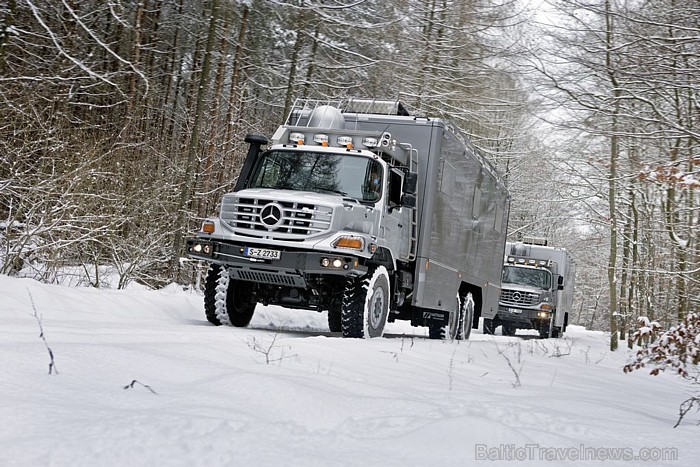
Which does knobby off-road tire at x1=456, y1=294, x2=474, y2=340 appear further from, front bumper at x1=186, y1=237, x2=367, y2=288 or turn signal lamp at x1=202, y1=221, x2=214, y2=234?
turn signal lamp at x1=202, y1=221, x2=214, y2=234

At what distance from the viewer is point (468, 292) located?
597 inches

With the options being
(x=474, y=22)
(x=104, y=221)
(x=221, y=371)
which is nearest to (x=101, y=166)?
(x=104, y=221)

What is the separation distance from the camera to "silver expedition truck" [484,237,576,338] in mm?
24219

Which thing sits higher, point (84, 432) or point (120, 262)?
point (120, 262)

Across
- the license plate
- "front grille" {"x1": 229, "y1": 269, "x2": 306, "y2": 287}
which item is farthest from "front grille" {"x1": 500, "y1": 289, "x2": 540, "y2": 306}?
the license plate

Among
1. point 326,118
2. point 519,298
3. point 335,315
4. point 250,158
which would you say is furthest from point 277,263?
point 519,298

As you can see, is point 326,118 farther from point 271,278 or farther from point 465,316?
point 465,316

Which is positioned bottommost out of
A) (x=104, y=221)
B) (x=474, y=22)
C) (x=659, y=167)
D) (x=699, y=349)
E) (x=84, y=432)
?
(x=84, y=432)

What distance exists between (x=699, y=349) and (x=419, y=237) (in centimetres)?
523

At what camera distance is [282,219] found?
9.62m

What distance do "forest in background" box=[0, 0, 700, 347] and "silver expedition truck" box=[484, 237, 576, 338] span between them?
2.09m

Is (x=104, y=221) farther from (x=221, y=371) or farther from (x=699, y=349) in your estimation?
(x=699, y=349)

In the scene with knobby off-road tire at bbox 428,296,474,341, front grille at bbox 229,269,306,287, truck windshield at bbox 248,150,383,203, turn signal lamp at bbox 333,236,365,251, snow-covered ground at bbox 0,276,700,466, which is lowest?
snow-covered ground at bbox 0,276,700,466

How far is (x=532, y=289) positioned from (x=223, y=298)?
53.3ft
